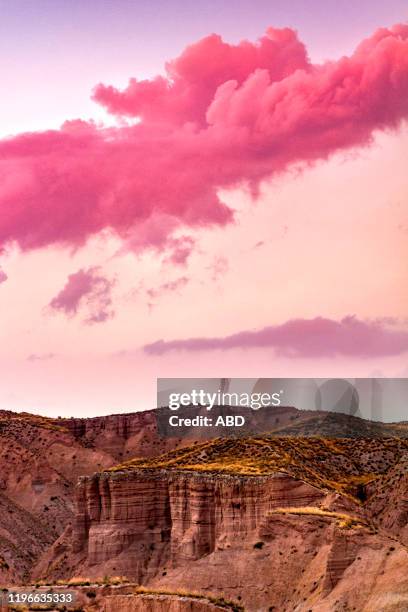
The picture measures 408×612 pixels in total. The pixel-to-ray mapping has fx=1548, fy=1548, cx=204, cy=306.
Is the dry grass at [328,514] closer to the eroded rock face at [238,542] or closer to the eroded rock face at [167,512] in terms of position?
the eroded rock face at [238,542]

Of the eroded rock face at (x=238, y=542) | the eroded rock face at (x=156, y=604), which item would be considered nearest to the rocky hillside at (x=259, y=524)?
the eroded rock face at (x=238, y=542)

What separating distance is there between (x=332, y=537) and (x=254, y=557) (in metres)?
10.2

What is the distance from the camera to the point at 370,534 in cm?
10419

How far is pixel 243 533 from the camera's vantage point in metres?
119

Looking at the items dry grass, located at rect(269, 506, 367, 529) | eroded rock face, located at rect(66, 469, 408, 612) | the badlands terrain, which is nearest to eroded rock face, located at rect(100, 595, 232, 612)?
the badlands terrain

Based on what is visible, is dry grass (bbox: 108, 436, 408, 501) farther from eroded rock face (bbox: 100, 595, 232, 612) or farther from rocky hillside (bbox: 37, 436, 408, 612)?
eroded rock face (bbox: 100, 595, 232, 612)

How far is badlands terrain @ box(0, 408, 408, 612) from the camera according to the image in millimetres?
103250

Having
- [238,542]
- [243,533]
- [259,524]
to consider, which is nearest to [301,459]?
[243,533]

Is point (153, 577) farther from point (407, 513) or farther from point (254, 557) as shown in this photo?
point (407, 513)

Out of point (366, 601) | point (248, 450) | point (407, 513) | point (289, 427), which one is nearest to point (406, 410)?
point (289, 427)

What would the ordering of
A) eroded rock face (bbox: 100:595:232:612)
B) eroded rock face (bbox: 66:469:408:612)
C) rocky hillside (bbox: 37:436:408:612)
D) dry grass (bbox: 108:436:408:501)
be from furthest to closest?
dry grass (bbox: 108:436:408:501)
eroded rock face (bbox: 100:595:232:612)
rocky hillside (bbox: 37:436:408:612)
eroded rock face (bbox: 66:469:408:612)

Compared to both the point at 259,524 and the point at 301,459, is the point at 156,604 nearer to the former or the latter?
the point at 259,524

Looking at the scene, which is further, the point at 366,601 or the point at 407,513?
the point at 407,513

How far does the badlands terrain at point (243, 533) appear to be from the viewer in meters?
103
